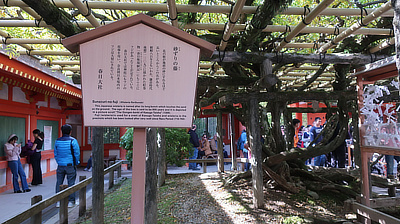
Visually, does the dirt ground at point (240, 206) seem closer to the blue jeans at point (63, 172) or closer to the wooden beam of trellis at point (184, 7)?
the blue jeans at point (63, 172)

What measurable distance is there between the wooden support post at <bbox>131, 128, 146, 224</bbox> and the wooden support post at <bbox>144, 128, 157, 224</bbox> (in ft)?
7.20

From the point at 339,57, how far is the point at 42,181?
9.75 metres

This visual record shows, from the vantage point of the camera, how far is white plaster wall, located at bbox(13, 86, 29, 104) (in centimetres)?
824

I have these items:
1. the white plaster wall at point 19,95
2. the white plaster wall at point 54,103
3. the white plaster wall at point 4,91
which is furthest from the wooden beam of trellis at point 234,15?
the white plaster wall at point 54,103

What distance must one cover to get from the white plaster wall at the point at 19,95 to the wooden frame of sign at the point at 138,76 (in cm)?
765

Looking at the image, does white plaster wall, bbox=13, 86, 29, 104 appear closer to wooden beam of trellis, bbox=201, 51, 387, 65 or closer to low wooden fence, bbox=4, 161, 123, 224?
low wooden fence, bbox=4, 161, 123, 224

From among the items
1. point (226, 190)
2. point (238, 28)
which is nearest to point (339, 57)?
point (238, 28)

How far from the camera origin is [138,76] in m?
2.16

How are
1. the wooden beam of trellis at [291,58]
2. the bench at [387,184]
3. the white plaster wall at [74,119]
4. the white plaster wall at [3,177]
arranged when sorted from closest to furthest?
1. the wooden beam of trellis at [291,58]
2. the bench at [387,184]
3. the white plaster wall at [3,177]
4. the white plaster wall at [74,119]

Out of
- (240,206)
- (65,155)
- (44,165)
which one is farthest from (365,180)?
(44,165)

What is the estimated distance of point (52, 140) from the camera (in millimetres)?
10930

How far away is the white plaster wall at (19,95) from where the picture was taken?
8238mm

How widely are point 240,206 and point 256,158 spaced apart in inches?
39.4

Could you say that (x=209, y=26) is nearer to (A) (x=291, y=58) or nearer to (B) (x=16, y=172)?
(A) (x=291, y=58)
